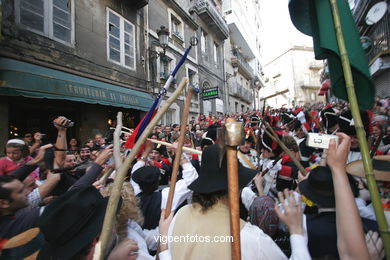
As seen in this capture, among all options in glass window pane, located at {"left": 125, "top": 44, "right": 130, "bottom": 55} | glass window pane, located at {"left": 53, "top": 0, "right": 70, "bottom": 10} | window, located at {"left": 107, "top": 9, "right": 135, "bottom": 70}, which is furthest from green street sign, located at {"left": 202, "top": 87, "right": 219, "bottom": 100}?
glass window pane, located at {"left": 53, "top": 0, "right": 70, "bottom": 10}

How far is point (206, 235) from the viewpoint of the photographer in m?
1.15

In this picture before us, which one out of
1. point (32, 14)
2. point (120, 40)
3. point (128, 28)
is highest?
point (128, 28)

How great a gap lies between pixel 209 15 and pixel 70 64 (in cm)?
1365

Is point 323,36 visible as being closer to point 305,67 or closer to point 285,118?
point 285,118

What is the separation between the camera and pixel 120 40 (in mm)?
9844

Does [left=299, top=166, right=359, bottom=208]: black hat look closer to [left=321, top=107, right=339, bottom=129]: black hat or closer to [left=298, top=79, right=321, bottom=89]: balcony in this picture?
[left=321, top=107, right=339, bottom=129]: black hat

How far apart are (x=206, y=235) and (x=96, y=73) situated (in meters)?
9.02

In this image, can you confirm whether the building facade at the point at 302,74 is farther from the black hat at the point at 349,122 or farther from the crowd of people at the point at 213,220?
the crowd of people at the point at 213,220

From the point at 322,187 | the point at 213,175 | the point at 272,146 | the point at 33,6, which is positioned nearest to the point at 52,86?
the point at 33,6

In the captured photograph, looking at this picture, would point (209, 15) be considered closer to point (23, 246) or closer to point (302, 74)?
point (23, 246)

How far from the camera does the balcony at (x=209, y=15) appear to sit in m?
16.7

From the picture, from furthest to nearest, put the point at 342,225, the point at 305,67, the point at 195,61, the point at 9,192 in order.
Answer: the point at 305,67 → the point at 195,61 → the point at 9,192 → the point at 342,225

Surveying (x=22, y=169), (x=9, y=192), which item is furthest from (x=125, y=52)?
(x=9, y=192)

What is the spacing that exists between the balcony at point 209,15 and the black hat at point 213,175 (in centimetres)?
1771
